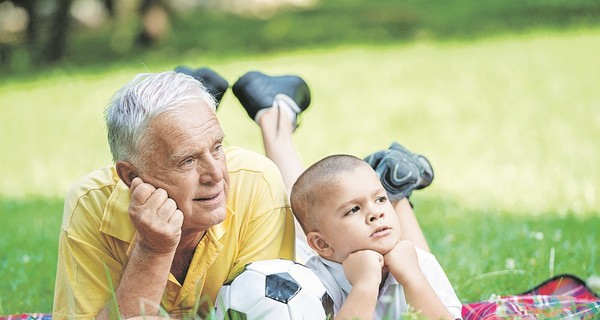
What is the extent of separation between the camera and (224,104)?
12.1 m

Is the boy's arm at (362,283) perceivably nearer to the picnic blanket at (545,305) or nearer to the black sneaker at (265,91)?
the picnic blanket at (545,305)

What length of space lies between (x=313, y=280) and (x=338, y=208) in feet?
0.91

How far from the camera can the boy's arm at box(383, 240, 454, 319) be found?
3359mm

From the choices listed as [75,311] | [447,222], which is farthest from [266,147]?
[447,222]

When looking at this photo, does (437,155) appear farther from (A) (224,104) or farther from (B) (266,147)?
(B) (266,147)

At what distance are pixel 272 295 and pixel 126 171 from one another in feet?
2.19

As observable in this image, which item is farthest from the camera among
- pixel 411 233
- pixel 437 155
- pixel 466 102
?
pixel 466 102

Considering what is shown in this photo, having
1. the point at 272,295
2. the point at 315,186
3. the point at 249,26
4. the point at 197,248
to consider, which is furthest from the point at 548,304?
the point at 249,26

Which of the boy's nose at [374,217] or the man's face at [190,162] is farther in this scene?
the boy's nose at [374,217]

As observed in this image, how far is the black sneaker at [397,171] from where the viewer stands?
4270 millimetres

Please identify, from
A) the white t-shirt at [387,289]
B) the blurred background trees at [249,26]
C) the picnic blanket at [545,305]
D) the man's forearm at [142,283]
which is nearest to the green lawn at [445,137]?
the picnic blanket at [545,305]

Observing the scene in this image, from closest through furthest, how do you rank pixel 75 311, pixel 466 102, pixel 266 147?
pixel 75 311 < pixel 266 147 < pixel 466 102

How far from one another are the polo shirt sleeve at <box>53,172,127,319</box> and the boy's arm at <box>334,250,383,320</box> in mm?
826

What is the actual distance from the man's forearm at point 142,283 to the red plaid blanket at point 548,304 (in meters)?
1.24
